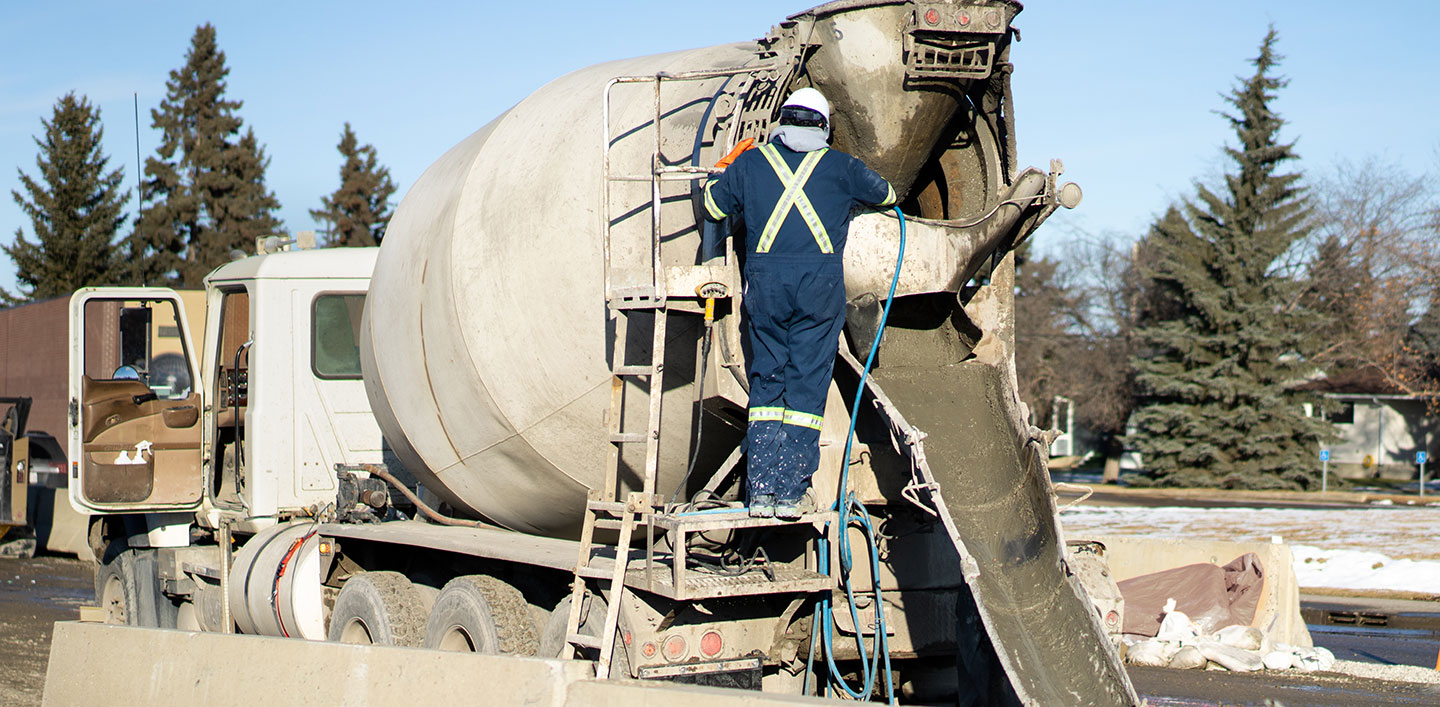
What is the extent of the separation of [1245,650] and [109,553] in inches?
337

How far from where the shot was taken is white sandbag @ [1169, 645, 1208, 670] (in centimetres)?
987

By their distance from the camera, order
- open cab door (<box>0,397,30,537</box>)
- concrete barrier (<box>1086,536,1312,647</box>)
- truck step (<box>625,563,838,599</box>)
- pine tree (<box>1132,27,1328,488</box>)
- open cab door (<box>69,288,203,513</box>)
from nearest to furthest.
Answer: truck step (<box>625,563,838,599</box>) → open cab door (<box>69,288,203,513</box>) → concrete barrier (<box>1086,536,1312,647</box>) → open cab door (<box>0,397,30,537</box>) → pine tree (<box>1132,27,1328,488</box>)

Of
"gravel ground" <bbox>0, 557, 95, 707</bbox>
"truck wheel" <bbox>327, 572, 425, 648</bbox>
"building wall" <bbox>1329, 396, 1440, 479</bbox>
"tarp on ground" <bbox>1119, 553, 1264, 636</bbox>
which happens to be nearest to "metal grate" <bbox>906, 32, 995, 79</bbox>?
"truck wheel" <bbox>327, 572, 425, 648</bbox>

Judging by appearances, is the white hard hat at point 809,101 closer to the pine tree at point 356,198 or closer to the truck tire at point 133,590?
the truck tire at point 133,590

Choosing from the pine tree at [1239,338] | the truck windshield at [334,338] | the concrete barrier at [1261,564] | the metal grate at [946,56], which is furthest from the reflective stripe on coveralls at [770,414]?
the pine tree at [1239,338]

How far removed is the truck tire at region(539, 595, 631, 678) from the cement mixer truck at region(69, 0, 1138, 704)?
0.04 feet

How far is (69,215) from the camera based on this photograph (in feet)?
139

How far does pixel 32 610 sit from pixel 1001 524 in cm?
1130

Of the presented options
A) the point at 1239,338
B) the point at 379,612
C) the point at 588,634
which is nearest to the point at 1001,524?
the point at 588,634

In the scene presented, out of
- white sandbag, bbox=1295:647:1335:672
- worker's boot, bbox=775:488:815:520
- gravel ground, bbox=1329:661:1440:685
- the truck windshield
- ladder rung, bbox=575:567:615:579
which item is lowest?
gravel ground, bbox=1329:661:1440:685

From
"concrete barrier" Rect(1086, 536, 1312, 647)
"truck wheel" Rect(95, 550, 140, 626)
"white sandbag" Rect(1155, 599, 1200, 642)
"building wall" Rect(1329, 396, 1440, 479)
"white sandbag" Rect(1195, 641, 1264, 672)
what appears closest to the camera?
"white sandbag" Rect(1195, 641, 1264, 672)

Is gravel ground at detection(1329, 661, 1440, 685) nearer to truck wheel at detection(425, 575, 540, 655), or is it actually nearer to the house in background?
truck wheel at detection(425, 575, 540, 655)

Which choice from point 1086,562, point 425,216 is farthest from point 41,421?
point 1086,562

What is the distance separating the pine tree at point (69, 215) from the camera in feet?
137
